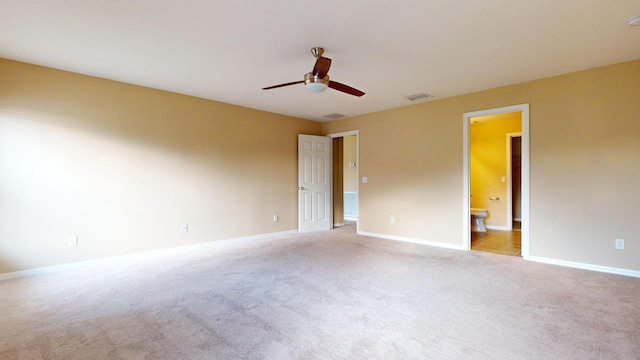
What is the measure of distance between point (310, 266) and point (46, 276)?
304 cm

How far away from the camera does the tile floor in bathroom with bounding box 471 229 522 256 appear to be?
450 centimetres

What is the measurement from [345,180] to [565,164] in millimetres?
5153

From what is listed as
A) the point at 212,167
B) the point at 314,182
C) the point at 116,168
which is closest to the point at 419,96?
the point at 314,182

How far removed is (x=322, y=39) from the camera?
2766 millimetres

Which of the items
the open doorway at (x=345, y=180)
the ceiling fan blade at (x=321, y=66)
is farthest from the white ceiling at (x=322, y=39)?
the open doorway at (x=345, y=180)

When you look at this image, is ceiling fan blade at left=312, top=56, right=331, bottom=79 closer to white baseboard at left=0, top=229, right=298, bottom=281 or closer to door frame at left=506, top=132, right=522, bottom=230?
white baseboard at left=0, top=229, right=298, bottom=281

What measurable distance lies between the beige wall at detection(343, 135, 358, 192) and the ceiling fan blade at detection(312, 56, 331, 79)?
523 cm

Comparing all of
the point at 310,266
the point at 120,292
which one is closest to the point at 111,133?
the point at 120,292

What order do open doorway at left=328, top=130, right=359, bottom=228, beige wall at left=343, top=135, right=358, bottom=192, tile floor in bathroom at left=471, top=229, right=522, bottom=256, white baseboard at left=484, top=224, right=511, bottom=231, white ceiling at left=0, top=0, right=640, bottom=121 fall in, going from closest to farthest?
white ceiling at left=0, top=0, right=640, bottom=121
tile floor in bathroom at left=471, top=229, right=522, bottom=256
white baseboard at left=484, top=224, right=511, bottom=231
open doorway at left=328, top=130, right=359, bottom=228
beige wall at left=343, top=135, right=358, bottom=192

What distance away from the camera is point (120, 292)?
9.48ft

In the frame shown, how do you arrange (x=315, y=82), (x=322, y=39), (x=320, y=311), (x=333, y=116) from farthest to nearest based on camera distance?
(x=333, y=116) < (x=315, y=82) < (x=322, y=39) < (x=320, y=311)

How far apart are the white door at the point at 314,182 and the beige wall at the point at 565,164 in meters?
2.00

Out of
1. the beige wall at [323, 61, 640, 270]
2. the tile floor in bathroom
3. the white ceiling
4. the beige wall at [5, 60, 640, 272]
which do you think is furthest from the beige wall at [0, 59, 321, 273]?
the tile floor in bathroom

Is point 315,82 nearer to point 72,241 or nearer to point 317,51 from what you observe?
point 317,51
